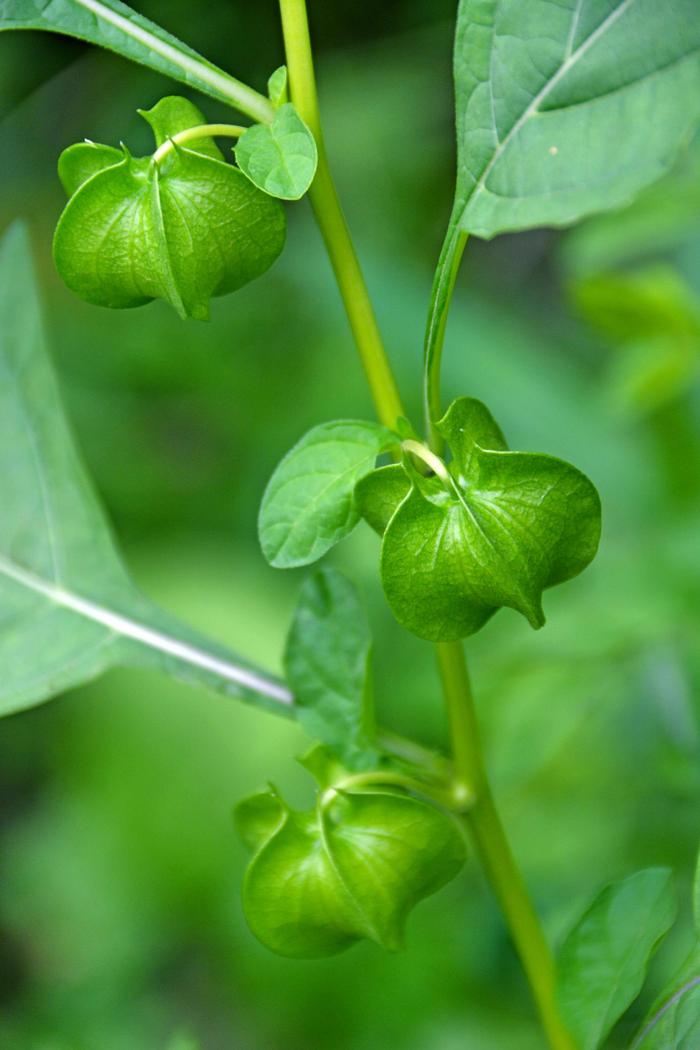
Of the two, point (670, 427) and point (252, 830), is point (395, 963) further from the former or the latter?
point (252, 830)

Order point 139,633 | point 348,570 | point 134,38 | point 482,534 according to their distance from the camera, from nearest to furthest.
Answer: point 482,534, point 134,38, point 139,633, point 348,570

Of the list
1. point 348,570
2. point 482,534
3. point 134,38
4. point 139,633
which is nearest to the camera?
point 482,534

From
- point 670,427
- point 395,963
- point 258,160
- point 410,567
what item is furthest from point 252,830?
point 670,427

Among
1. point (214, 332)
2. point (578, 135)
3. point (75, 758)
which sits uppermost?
point (578, 135)

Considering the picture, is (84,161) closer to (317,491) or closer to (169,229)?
(169,229)

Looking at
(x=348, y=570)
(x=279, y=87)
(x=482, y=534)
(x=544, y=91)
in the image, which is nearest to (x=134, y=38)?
(x=279, y=87)

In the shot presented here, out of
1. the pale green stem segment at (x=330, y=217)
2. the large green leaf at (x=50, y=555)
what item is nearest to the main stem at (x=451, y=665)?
the pale green stem segment at (x=330, y=217)
